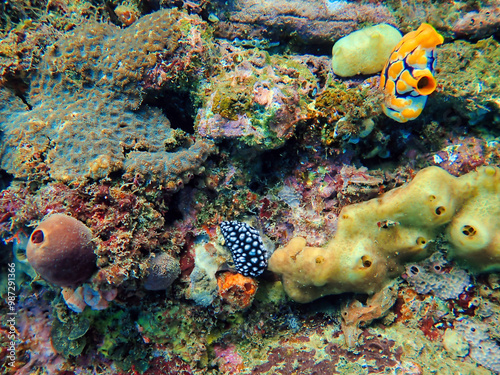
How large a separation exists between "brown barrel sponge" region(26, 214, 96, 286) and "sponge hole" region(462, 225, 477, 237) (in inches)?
190

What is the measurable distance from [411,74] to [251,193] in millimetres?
2780

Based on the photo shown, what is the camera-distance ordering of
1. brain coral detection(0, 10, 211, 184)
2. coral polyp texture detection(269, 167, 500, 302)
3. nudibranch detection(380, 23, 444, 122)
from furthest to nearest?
1. brain coral detection(0, 10, 211, 184)
2. coral polyp texture detection(269, 167, 500, 302)
3. nudibranch detection(380, 23, 444, 122)

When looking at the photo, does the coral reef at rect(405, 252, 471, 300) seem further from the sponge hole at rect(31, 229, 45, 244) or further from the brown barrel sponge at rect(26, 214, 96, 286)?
the sponge hole at rect(31, 229, 45, 244)

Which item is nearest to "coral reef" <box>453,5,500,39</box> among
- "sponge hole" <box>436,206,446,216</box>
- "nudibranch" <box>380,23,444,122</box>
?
"nudibranch" <box>380,23,444,122</box>

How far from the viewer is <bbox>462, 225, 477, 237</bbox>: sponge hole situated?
11.2 feet

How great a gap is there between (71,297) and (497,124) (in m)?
6.44

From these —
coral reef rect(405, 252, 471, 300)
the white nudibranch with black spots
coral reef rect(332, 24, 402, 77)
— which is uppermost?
coral reef rect(332, 24, 402, 77)

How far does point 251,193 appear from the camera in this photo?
4.40m

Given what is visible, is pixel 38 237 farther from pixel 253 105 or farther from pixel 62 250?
pixel 253 105

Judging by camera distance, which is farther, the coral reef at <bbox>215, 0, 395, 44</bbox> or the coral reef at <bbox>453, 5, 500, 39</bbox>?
the coral reef at <bbox>215, 0, 395, 44</bbox>

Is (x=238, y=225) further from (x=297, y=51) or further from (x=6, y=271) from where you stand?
(x=6, y=271)

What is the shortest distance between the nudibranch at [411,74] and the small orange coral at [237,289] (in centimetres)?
326

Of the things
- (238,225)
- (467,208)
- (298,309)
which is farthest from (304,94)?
(298,309)

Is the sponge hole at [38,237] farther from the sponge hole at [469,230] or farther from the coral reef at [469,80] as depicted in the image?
the coral reef at [469,80]
